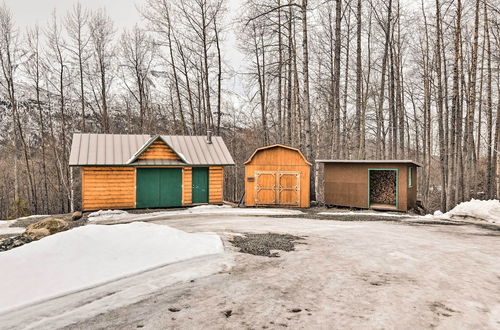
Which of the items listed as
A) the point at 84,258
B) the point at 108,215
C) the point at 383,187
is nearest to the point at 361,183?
the point at 383,187

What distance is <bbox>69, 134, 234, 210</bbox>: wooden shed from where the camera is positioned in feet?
47.9

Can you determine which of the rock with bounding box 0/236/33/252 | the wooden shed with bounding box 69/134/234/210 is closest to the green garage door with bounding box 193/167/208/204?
the wooden shed with bounding box 69/134/234/210

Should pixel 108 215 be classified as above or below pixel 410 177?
below

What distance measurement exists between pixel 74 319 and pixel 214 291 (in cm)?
151

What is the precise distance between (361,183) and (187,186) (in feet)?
30.2

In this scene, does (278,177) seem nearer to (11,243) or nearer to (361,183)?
(361,183)

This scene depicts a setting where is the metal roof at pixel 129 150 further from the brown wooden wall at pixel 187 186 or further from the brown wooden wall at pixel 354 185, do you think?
the brown wooden wall at pixel 354 185

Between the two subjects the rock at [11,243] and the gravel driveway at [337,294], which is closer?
the gravel driveway at [337,294]

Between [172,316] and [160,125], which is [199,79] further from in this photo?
[172,316]

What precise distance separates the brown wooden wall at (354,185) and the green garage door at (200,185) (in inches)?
262

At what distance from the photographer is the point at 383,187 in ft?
54.4

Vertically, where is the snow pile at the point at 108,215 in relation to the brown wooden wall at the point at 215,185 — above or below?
below

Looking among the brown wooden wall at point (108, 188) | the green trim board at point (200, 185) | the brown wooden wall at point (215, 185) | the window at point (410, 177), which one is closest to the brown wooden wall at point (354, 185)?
the window at point (410, 177)

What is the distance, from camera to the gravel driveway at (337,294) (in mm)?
2887
